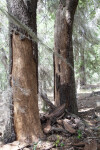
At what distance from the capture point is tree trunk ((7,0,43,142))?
2918 millimetres

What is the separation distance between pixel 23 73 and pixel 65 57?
1631 mm

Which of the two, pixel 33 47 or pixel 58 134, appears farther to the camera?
pixel 58 134

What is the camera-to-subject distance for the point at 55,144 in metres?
3.00

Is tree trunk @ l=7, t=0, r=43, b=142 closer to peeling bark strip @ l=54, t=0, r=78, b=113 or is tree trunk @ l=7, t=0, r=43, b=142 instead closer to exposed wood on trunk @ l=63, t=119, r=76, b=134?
exposed wood on trunk @ l=63, t=119, r=76, b=134

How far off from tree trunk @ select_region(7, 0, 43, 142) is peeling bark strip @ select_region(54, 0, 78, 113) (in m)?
1.31

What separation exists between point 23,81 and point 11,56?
1.71 ft

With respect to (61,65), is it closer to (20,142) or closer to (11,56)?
(11,56)

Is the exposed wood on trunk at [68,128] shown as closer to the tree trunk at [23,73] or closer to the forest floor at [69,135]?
the forest floor at [69,135]

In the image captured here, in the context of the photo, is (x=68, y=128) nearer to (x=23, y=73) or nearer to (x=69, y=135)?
(x=69, y=135)

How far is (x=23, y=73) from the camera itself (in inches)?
117

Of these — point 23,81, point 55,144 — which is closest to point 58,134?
point 55,144

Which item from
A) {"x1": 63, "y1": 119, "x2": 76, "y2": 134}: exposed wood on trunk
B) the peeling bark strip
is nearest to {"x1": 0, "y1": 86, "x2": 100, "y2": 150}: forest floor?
{"x1": 63, "y1": 119, "x2": 76, "y2": 134}: exposed wood on trunk

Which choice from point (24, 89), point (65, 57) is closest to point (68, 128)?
point (24, 89)

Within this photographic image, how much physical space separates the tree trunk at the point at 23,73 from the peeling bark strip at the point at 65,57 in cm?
131
